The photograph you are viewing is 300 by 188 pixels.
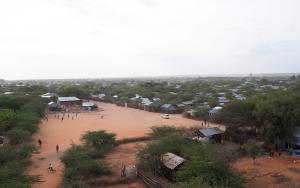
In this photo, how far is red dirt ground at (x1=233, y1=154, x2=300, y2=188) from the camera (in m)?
16.6

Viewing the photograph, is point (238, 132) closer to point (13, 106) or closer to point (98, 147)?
point (98, 147)

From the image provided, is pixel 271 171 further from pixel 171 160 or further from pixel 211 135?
pixel 211 135

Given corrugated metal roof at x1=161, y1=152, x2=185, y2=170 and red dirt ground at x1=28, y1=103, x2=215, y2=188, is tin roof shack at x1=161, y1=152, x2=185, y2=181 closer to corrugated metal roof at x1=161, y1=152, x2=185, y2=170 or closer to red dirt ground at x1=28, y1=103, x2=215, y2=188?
corrugated metal roof at x1=161, y1=152, x2=185, y2=170

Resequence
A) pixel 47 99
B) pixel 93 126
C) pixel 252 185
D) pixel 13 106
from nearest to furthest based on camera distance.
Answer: pixel 252 185 → pixel 93 126 → pixel 13 106 → pixel 47 99

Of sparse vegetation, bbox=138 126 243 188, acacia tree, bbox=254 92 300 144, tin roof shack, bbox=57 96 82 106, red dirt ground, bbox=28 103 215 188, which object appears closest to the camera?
sparse vegetation, bbox=138 126 243 188

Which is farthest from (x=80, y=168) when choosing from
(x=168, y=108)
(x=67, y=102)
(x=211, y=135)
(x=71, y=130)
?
(x=67, y=102)

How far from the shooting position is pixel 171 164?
16812mm

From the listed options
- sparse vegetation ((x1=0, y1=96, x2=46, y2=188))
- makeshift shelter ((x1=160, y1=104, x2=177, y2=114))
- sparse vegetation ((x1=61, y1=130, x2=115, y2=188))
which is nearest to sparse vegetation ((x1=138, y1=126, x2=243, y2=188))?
sparse vegetation ((x1=61, y1=130, x2=115, y2=188))

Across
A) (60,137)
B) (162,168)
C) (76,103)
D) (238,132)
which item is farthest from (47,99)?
(162,168)

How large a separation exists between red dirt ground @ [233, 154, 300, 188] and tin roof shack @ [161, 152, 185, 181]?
3544 millimetres

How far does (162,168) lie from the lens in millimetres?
17391

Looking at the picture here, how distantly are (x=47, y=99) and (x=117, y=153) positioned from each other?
3654 centimetres

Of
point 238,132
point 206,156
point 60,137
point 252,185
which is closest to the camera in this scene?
point 206,156

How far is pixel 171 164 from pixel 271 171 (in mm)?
6580
